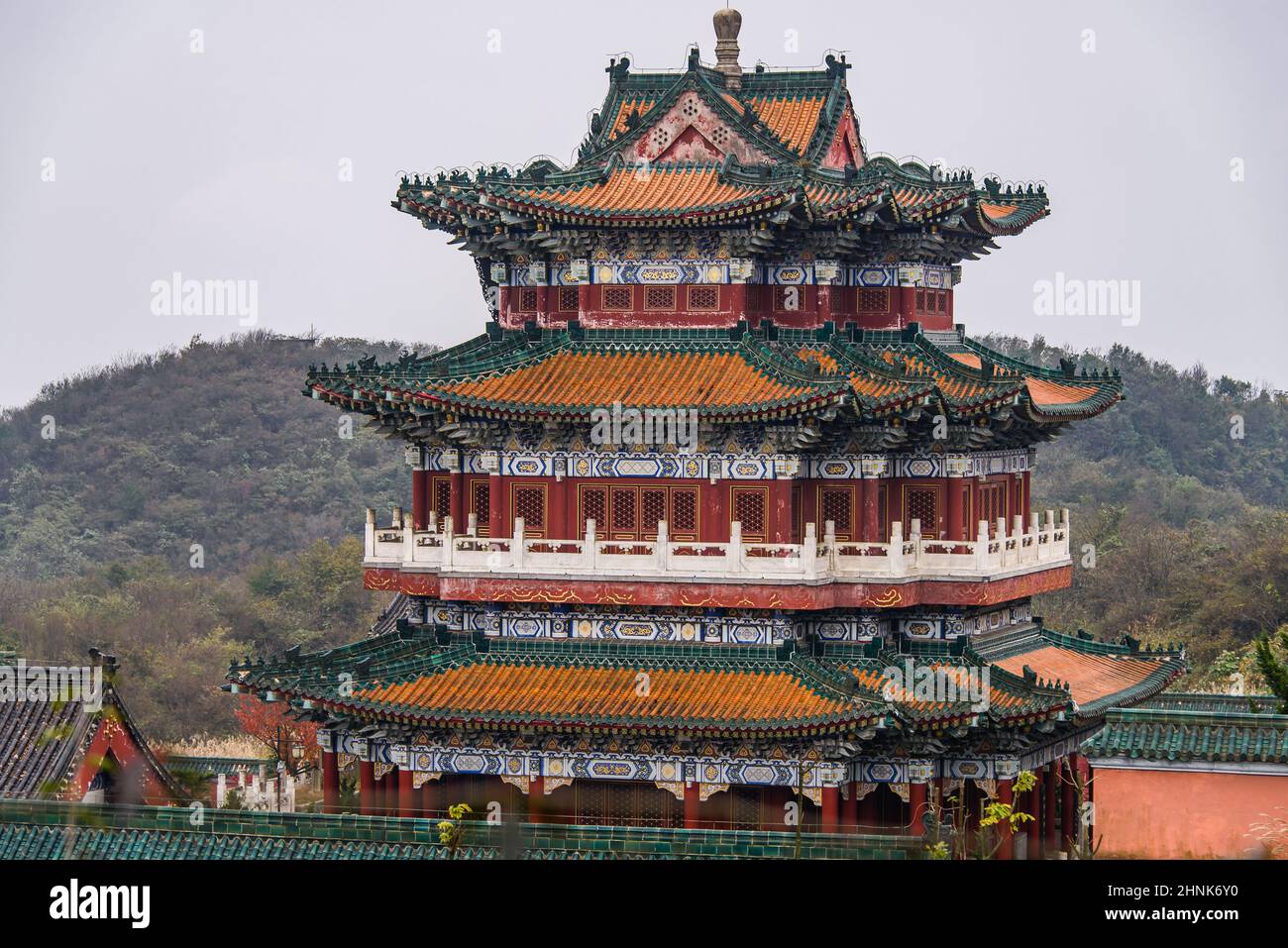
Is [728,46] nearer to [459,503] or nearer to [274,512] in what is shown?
[459,503]

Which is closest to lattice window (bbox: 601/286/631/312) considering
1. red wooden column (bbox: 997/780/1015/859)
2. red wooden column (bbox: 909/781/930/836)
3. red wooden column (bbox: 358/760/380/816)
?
red wooden column (bbox: 358/760/380/816)

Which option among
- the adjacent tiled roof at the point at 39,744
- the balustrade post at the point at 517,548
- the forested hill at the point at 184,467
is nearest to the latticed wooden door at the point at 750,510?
the balustrade post at the point at 517,548

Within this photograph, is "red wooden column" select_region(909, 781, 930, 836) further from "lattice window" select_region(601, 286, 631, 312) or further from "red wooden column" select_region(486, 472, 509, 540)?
"lattice window" select_region(601, 286, 631, 312)

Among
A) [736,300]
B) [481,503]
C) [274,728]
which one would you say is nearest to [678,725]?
[481,503]

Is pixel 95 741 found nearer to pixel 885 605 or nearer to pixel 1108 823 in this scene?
pixel 885 605

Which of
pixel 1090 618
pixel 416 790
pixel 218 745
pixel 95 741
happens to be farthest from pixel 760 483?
pixel 1090 618
